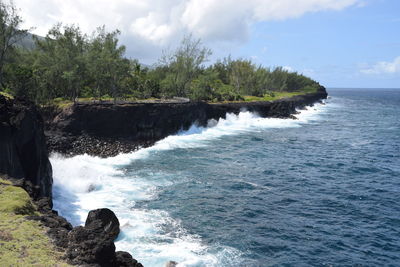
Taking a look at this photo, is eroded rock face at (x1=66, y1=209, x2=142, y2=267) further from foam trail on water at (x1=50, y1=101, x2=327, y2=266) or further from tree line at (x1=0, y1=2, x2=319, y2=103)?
tree line at (x1=0, y1=2, x2=319, y2=103)

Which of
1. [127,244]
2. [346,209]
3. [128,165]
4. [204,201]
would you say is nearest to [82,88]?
[128,165]

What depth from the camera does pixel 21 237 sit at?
1565 centimetres

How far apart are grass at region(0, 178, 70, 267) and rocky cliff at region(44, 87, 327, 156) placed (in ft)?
87.4

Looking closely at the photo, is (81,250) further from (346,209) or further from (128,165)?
(128,165)

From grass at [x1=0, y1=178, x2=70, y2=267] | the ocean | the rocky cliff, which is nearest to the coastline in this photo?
the rocky cliff

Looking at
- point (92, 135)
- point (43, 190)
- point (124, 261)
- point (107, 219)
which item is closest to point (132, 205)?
point (107, 219)

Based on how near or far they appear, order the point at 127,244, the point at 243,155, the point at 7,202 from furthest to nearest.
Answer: the point at 243,155, the point at 127,244, the point at 7,202

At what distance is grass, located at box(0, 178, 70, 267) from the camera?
13906mm

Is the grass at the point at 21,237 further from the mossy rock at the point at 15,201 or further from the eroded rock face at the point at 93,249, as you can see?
the eroded rock face at the point at 93,249

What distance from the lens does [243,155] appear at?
51.3 m

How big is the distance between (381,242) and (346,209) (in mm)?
5879

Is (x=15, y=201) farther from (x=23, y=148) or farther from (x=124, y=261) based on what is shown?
(x=23, y=148)

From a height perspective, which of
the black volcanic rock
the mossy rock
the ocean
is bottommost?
the ocean

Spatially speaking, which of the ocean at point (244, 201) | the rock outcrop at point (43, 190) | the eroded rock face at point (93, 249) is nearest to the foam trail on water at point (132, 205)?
the ocean at point (244, 201)
